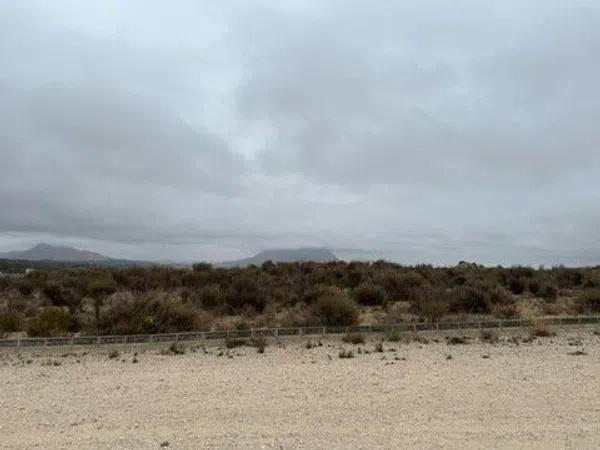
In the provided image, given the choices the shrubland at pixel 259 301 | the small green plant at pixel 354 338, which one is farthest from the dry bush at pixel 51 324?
the small green plant at pixel 354 338

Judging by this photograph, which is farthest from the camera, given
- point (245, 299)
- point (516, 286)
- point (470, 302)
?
point (516, 286)

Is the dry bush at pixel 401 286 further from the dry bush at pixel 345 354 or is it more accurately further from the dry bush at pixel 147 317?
the dry bush at pixel 345 354

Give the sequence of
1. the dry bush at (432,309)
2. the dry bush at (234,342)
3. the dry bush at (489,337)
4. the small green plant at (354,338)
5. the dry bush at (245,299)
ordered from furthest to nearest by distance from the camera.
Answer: the dry bush at (245,299), the dry bush at (432,309), the dry bush at (489,337), the small green plant at (354,338), the dry bush at (234,342)

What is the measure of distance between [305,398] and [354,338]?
5.65m

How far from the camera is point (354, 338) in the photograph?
1594cm

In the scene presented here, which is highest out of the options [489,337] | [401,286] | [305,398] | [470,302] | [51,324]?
[401,286]

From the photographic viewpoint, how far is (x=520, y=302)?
2608 cm

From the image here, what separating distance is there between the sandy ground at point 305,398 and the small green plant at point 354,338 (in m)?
0.54

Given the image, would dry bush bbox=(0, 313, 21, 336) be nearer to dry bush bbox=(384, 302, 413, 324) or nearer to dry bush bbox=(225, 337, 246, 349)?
dry bush bbox=(225, 337, 246, 349)

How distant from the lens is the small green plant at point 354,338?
1585 cm

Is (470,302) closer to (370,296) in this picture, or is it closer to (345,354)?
(370,296)

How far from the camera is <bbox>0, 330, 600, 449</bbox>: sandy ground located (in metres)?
8.21

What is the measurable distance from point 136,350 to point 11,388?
12.9 ft

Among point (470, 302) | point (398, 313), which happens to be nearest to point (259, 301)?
point (398, 313)
